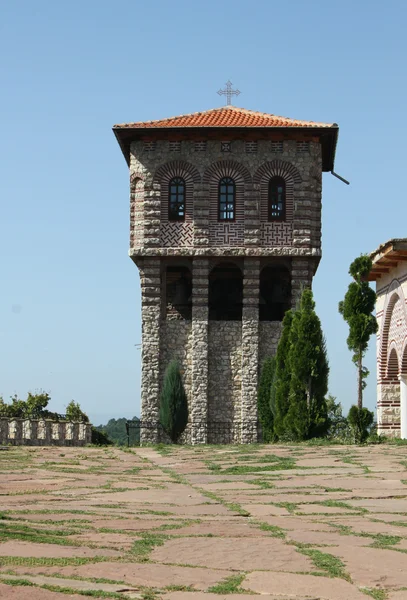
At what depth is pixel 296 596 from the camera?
4434 mm

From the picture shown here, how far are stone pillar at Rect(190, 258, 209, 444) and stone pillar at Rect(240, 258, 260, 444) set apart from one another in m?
1.16

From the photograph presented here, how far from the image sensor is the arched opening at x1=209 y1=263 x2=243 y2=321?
111 ft

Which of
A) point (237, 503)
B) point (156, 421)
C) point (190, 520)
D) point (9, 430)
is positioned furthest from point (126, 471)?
point (156, 421)

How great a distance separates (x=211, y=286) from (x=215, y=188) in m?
4.31

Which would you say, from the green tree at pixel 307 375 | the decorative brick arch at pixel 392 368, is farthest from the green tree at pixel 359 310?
the decorative brick arch at pixel 392 368

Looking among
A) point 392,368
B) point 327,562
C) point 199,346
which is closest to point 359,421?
point 392,368

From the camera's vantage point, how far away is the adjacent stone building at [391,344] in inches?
902

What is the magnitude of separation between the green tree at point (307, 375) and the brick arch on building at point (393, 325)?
1.95 metres

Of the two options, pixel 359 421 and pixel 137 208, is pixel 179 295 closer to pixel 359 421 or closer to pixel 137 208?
pixel 137 208

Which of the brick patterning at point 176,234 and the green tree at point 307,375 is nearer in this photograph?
the green tree at point 307,375

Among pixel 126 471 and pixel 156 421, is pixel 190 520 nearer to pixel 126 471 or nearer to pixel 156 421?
pixel 126 471

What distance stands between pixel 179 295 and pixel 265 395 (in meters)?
6.19

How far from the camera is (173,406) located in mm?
29703

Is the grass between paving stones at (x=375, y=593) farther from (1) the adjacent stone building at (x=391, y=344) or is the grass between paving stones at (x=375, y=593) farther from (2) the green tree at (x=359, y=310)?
(1) the adjacent stone building at (x=391, y=344)
